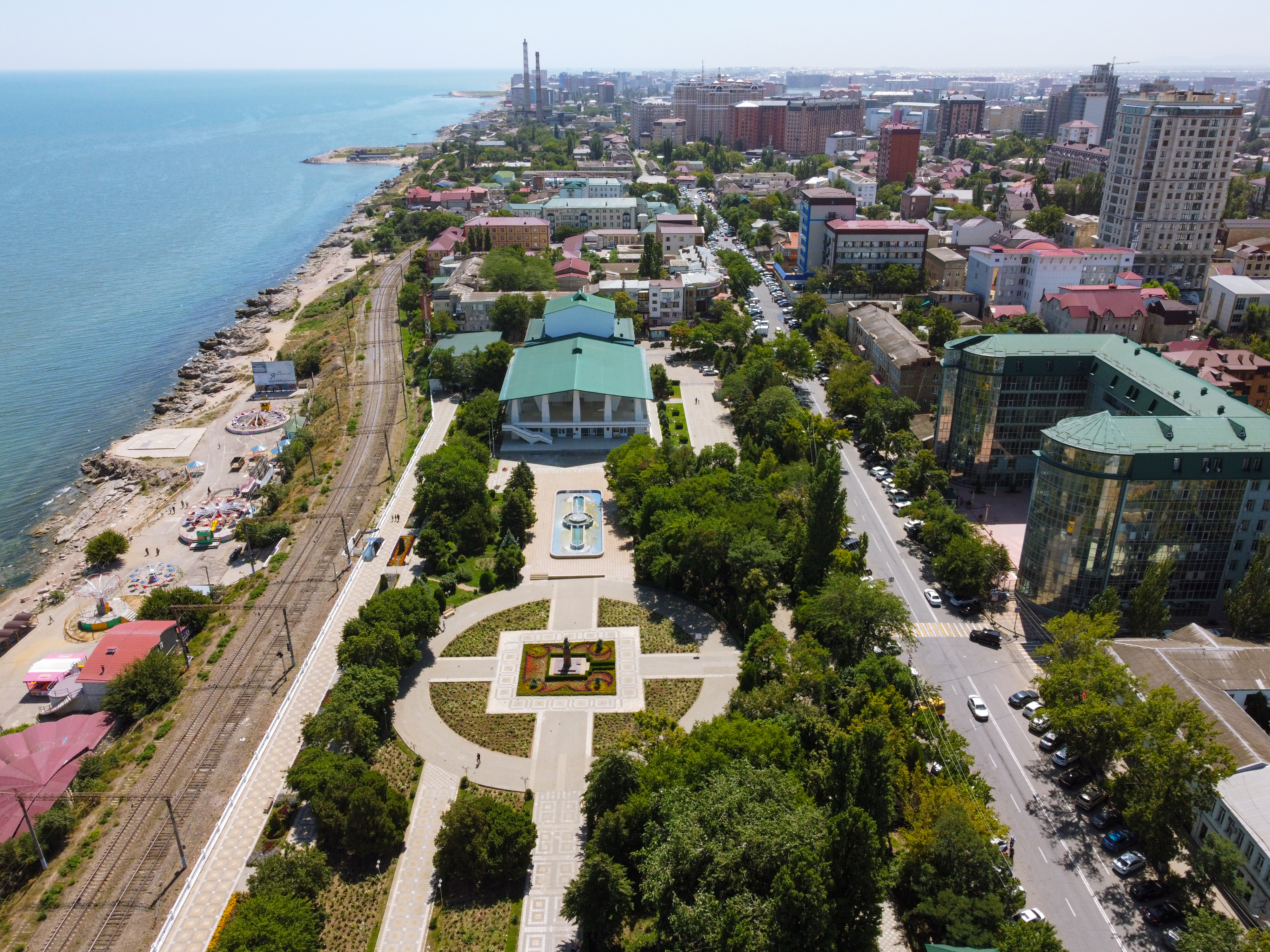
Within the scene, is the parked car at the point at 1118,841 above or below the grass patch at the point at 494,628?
above

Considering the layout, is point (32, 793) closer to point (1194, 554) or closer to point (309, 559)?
point (309, 559)

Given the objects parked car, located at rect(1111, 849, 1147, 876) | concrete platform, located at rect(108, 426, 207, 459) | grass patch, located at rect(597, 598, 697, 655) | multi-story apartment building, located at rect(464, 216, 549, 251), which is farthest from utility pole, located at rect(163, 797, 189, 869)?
multi-story apartment building, located at rect(464, 216, 549, 251)

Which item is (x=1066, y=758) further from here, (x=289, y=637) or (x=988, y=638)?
(x=289, y=637)

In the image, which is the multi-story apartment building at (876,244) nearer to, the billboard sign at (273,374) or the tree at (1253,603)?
the billboard sign at (273,374)

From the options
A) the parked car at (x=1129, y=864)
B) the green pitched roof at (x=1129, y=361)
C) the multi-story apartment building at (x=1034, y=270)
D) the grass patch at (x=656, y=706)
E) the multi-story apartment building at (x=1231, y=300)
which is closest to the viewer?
the parked car at (x=1129, y=864)

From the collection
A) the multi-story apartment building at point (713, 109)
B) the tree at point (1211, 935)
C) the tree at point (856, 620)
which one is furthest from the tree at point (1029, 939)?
the multi-story apartment building at point (713, 109)

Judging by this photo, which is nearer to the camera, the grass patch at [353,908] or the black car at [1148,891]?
the grass patch at [353,908]

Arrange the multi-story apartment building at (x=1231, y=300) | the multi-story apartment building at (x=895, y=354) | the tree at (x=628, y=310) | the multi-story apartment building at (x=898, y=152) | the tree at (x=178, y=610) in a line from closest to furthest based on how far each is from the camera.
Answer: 1. the tree at (x=178, y=610)
2. the multi-story apartment building at (x=895, y=354)
3. the multi-story apartment building at (x=1231, y=300)
4. the tree at (x=628, y=310)
5. the multi-story apartment building at (x=898, y=152)

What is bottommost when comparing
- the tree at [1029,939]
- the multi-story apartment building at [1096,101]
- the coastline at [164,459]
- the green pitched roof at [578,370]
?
the coastline at [164,459]
